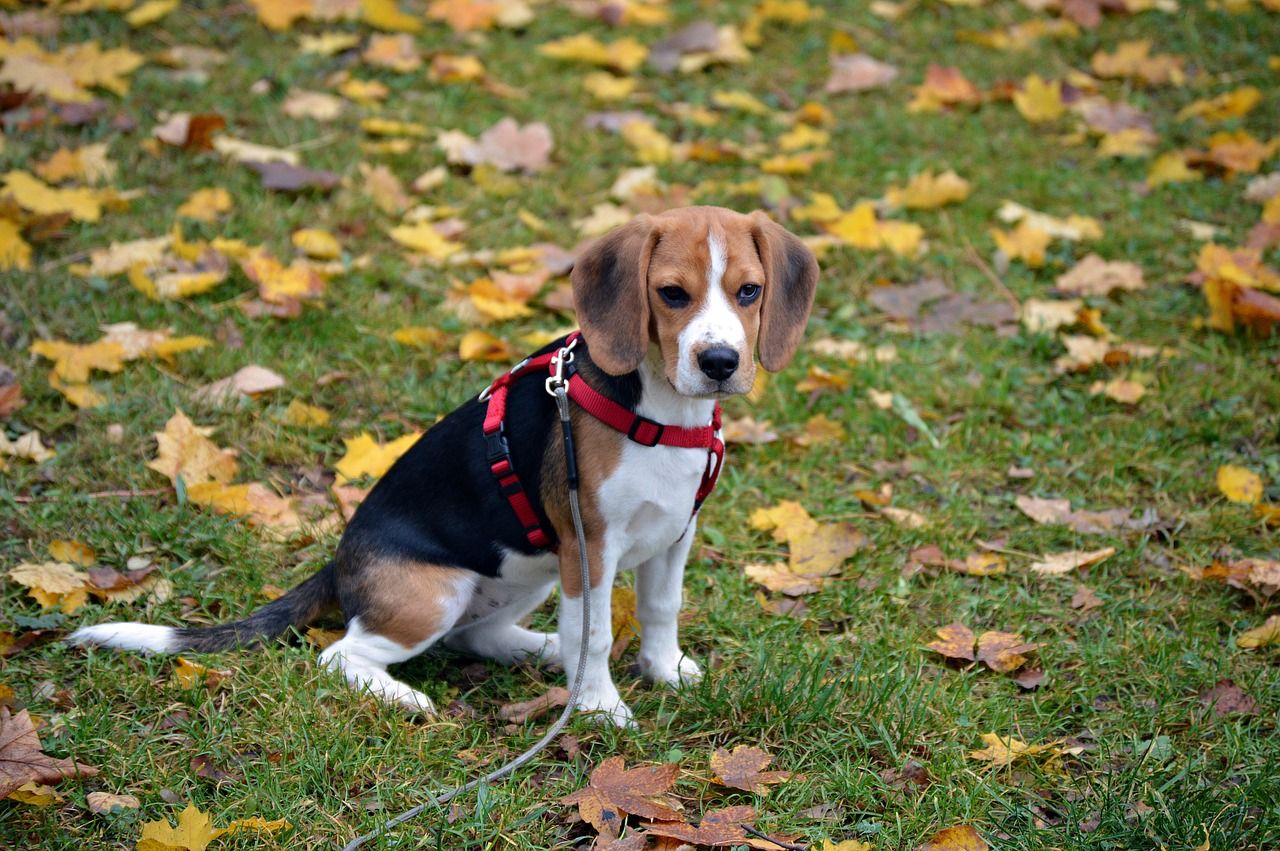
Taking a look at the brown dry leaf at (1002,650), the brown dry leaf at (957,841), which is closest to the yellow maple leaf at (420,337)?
the brown dry leaf at (1002,650)

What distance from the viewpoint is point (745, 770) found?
3260mm

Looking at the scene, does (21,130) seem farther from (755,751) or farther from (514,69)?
(755,751)

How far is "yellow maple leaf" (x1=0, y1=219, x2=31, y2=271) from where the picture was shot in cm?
561

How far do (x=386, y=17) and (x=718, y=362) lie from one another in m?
6.04

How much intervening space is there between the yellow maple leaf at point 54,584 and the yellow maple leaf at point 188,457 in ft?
2.03

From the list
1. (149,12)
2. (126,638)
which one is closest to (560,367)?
(126,638)

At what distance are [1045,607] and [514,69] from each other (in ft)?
17.8

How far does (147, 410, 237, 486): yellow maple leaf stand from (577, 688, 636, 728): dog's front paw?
1.85 m

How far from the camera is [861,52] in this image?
832cm

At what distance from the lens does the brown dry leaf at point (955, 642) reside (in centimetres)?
387

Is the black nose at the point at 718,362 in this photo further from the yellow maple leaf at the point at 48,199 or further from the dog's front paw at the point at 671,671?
the yellow maple leaf at the point at 48,199

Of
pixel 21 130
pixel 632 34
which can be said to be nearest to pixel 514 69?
pixel 632 34

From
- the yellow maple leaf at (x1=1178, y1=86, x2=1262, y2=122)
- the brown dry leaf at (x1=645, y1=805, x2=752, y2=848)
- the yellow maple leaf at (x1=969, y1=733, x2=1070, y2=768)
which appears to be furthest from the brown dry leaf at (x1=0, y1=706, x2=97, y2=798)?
the yellow maple leaf at (x1=1178, y1=86, x2=1262, y2=122)

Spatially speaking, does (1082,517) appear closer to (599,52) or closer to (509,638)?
(509,638)
